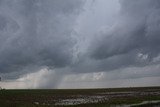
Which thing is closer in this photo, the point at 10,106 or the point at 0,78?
the point at 10,106

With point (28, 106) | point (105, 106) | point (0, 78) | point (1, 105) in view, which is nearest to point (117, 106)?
point (105, 106)

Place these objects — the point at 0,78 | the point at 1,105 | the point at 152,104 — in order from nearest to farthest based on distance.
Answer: the point at 1,105
the point at 152,104
the point at 0,78

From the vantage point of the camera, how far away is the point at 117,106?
176 ft

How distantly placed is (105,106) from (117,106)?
2.22 meters

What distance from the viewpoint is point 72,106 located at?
177 ft

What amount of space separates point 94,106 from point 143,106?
8134 millimetres

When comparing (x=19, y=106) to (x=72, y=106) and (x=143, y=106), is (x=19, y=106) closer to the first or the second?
(x=72, y=106)

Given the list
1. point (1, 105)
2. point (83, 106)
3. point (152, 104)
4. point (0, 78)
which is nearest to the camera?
point (1, 105)

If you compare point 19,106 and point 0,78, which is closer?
point 19,106

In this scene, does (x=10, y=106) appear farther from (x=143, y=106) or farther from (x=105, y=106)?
(x=143, y=106)

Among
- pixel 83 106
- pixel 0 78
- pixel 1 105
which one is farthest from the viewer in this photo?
pixel 0 78

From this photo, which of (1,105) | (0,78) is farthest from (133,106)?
(0,78)

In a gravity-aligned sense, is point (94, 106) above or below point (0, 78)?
below

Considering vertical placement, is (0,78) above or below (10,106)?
above
